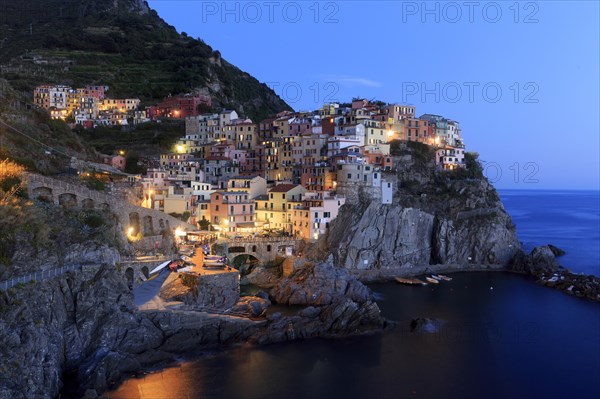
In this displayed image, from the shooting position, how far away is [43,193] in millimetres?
31953

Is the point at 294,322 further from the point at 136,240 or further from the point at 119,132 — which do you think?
the point at 119,132

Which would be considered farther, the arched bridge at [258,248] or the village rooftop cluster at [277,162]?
the village rooftop cluster at [277,162]

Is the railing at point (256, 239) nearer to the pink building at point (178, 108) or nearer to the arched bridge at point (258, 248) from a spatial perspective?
the arched bridge at point (258, 248)

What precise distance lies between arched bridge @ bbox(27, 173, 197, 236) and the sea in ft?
46.0

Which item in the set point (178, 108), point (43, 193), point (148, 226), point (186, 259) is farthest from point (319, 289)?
point (178, 108)

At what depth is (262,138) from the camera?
198 feet

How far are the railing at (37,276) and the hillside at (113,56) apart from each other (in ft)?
162

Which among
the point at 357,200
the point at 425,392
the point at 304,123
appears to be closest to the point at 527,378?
the point at 425,392

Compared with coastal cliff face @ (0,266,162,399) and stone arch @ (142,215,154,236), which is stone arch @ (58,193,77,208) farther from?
coastal cliff face @ (0,266,162,399)

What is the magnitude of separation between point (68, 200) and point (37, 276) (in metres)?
10.4

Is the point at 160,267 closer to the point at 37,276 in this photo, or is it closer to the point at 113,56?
the point at 37,276

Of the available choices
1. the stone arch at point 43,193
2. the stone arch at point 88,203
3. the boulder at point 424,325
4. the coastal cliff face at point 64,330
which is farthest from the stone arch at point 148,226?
the boulder at point 424,325

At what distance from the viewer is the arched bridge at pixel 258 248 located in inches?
1563

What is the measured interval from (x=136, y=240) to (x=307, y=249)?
13.7 meters
